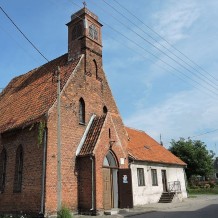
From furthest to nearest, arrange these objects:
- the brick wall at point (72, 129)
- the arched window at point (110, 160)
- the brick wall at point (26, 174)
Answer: the arched window at point (110, 160) → the brick wall at point (72, 129) → the brick wall at point (26, 174)

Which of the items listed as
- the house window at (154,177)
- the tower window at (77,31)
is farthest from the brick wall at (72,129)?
the house window at (154,177)

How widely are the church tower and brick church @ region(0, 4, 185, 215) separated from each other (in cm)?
7

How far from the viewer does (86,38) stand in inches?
818

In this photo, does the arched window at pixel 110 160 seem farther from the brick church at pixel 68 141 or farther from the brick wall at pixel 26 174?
the brick wall at pixel 26 174

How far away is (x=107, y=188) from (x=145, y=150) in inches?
359

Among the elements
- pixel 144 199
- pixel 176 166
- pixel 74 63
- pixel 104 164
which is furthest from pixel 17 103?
pixel 176 166

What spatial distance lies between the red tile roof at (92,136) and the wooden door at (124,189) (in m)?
2.85

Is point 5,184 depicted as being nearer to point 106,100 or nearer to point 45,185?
point 45,185

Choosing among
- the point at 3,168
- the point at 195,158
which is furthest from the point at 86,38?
the point at 195,158

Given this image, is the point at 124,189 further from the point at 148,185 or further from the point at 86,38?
the point at 86,38

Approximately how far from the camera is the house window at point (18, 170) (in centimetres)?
1686

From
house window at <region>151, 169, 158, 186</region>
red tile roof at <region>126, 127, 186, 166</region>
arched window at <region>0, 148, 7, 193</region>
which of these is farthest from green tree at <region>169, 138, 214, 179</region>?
arched window at <region>0, 148, 7, 193</region>

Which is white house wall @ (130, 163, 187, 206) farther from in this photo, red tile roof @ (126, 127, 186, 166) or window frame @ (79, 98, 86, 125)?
window frame @ (79, 98, 86, 125)

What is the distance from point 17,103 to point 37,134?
5.23 metres
